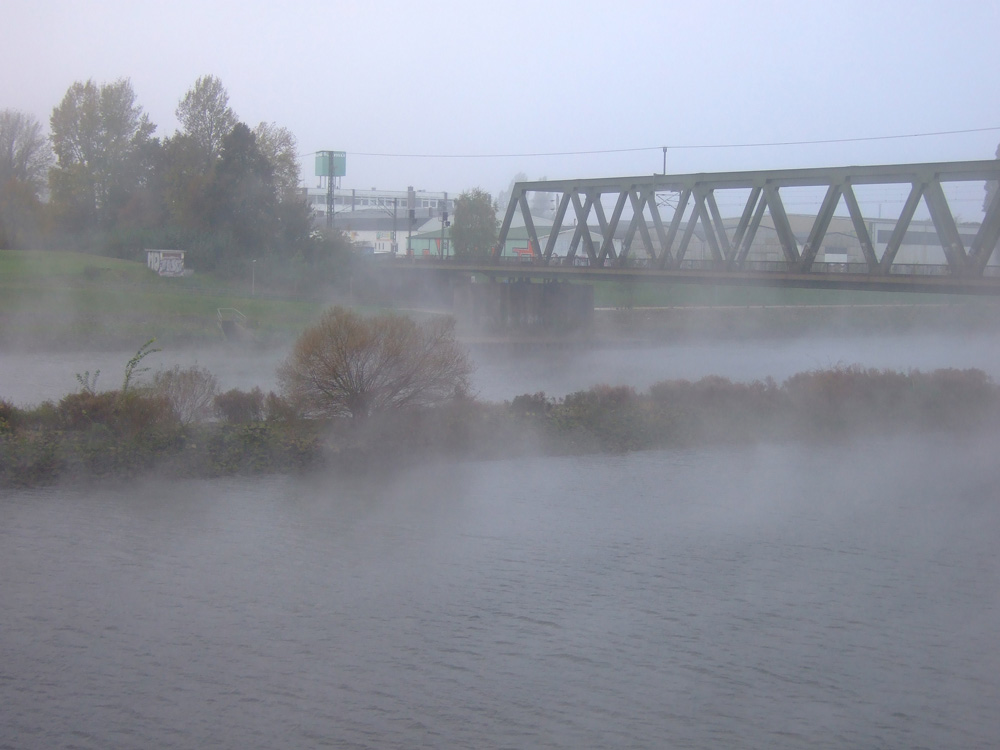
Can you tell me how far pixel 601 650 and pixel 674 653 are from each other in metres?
0.72

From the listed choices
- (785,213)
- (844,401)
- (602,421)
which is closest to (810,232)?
(785,213)

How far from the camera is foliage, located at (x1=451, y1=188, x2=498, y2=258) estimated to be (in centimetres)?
6856

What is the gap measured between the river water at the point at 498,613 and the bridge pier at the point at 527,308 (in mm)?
30411

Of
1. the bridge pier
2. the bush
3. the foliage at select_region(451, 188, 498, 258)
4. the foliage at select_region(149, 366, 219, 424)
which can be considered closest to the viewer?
the bush

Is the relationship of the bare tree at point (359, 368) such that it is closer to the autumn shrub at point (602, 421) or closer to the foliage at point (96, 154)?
the autumn shrub at point (602, 421)

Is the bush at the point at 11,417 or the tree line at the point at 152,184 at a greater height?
the tree line at the point at 152,184

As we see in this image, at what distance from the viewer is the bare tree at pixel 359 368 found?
61.5ft

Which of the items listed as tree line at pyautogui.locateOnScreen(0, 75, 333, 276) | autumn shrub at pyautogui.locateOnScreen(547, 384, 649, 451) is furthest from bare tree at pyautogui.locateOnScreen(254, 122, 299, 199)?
autumn shrub at pyautogui.locateOnScreen(547, 384, 649, 451)

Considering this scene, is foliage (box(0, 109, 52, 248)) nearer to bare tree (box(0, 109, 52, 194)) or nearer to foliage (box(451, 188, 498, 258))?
bare tree (box(0, 109, 52, 194))

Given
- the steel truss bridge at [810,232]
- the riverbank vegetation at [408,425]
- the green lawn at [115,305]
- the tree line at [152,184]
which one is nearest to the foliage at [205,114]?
the tree line at [152,184]

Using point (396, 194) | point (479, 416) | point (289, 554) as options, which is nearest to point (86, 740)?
point (289, 554)

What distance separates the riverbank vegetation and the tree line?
3604 centimetres

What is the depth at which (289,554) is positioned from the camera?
12.7 meters

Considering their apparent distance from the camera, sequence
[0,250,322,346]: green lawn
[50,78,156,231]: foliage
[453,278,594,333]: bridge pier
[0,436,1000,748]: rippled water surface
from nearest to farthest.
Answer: [0,436,1000,748]: rippled water surface → [0,250,322,346]: green lawn → [453,278,594,333]: bridge pier → [50,78,156,231]: foliage
